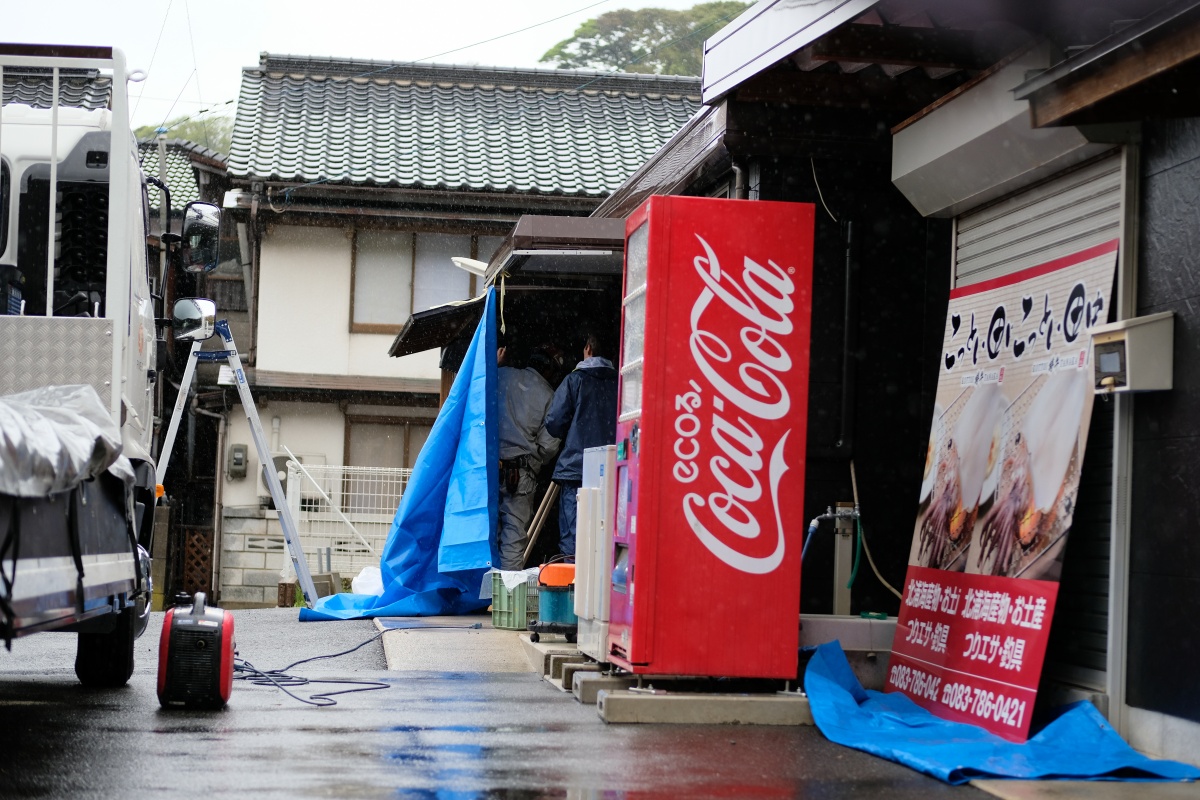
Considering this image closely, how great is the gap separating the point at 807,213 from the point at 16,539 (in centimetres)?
406

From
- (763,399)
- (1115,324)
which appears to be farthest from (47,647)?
(1115,324)

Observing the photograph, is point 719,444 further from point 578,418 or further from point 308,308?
point 308,308

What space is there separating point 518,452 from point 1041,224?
580 centimetres

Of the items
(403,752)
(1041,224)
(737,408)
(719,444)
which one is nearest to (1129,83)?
(1041,224)

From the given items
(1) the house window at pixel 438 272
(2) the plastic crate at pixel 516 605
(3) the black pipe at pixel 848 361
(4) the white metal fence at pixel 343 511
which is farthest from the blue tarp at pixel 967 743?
(1) the house window at pixel 438 272

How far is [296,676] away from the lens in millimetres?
7680

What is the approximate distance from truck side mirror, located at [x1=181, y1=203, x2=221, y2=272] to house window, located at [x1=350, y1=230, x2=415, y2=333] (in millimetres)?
9846

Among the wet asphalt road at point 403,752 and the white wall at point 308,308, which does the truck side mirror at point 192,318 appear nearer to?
the wet asphalt road at point 403,752

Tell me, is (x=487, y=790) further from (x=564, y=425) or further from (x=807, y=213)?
(x=564, y=425)

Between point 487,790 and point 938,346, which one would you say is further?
point 938,346

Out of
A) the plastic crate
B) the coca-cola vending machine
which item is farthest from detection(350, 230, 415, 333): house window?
the coca-cola vending machine

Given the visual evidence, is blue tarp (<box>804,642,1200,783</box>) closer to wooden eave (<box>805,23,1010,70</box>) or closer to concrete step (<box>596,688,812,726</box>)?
concrete step (<box>596,688,812,726</box>)

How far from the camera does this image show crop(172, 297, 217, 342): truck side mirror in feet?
27.5

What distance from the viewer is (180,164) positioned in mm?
22875
